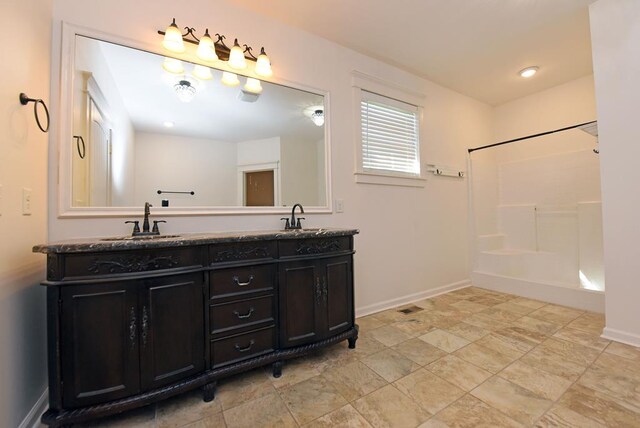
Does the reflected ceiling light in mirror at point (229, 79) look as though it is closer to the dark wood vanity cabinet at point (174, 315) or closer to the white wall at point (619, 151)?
the dark wood vanity cabinet at point (174, 315)

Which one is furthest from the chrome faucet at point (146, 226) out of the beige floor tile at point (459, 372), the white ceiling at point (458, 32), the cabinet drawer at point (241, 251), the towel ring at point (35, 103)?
the beige floor tile at point (459, 372)

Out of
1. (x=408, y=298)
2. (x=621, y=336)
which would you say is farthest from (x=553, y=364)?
(x=408, y=298)

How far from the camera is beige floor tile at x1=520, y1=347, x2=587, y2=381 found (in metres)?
1.58

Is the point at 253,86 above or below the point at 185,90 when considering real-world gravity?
above

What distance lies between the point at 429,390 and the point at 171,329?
56.5 inches

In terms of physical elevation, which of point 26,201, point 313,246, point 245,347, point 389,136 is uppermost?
point 389,136

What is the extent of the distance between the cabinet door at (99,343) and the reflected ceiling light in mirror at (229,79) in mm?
1534

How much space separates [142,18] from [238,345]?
7.09ft

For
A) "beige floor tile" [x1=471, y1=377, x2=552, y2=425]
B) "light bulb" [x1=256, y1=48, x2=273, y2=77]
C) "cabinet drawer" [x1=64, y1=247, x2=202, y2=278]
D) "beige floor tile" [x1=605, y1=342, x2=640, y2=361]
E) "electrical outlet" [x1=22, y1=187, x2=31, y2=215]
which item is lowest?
"beige floor tile" [x1=471, y1=377, x2=552, y2=425]

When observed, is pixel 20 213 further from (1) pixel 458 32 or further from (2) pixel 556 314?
(2) pixel 556 314

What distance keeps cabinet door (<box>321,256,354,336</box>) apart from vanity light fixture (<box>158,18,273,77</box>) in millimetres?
1577

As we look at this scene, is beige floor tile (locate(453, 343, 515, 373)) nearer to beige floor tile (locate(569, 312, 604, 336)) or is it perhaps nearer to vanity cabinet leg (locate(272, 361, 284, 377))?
beige floor tile (locate(569, 312, 604, 336))

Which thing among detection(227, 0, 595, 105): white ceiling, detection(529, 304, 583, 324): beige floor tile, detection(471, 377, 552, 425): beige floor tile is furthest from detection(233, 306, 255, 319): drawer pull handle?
detection(529, 304, 583, 324): beige floor tile

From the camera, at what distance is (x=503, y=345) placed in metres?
1.93
